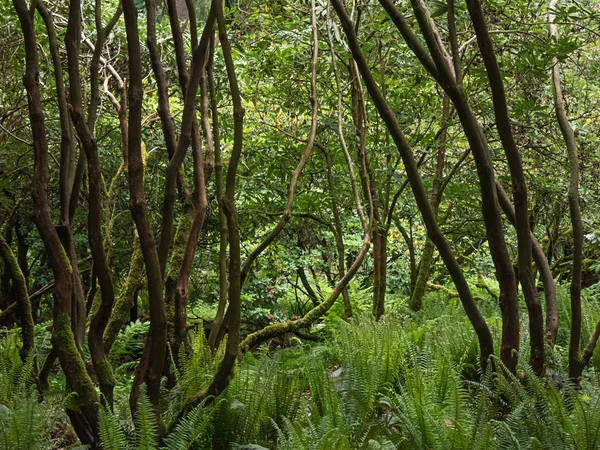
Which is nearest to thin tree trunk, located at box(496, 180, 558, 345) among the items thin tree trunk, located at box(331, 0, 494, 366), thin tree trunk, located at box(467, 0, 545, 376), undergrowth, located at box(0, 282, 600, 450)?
undergrowth, located at box(0, 282, 600, 450)

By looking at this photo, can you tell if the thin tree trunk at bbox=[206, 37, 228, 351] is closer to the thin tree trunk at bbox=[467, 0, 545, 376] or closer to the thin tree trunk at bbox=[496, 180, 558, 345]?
the thin tree trunk at bbox=[467, 0, 545, 376]

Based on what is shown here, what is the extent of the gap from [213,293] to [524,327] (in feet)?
14.2

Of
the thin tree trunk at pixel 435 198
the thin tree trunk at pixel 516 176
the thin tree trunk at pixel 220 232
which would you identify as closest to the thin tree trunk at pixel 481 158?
the thin tree trunk at pixel 516 176

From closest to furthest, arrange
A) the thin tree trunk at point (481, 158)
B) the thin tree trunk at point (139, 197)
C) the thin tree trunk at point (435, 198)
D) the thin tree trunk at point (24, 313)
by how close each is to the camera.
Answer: the thin tree trunk at point (139, 197)
the thin tree trunk at point (481, 158)
the thin tree trunk at point (24, 313)
the thin tree trunk at point (435, 198)

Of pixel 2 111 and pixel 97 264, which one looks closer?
pixel 97 264

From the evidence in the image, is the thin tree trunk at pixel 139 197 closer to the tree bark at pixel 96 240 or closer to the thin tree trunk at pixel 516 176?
the tree bark at pixel 96 240

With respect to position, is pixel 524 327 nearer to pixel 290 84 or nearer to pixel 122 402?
pixel 122 402

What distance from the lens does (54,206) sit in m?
6.64

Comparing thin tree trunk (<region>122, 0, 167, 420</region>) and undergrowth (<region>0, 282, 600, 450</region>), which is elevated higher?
thin tree trunk (<region>122, 0, 167, 420</region>)

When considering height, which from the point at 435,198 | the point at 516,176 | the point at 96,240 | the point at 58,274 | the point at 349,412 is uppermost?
the point at 435,198

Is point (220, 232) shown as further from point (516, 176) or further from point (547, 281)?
point (547, 281)

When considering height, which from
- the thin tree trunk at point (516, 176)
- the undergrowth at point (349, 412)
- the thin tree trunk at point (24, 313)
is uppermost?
the thin tree trunk at point (516, 176)

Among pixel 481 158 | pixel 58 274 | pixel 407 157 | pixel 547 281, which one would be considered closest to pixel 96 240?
pixel 58 274

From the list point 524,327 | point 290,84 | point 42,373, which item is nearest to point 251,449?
point 42,373
